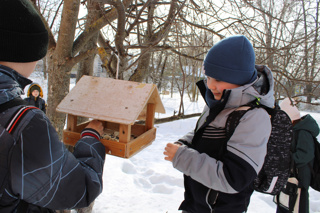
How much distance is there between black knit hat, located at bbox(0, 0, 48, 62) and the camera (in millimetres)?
740

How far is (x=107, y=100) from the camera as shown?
1462 millimetres

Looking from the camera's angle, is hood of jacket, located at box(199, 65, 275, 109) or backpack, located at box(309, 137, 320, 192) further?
backpack, located at box(309, 137, 320, 192)

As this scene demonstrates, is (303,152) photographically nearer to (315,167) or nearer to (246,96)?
(315,167)

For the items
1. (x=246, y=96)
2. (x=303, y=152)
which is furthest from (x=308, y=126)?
(x=246, y=96)

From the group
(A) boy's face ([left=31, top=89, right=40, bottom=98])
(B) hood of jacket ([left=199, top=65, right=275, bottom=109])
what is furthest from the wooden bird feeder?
(A) boy's face ([left=31, top=89, right=40, bottom=98])

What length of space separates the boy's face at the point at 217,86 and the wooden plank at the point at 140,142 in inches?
23.8

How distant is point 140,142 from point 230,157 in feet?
2.44

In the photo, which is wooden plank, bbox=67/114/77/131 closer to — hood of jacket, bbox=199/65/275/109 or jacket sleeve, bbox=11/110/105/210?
jacket sleeve, bbox=11/110/105/210

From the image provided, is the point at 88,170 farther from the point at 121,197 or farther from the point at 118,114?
the point at 121,197

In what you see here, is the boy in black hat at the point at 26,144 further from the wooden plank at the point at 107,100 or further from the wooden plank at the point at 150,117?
the wooden plank at the point at 150,117

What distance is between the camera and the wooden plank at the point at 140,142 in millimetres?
1426

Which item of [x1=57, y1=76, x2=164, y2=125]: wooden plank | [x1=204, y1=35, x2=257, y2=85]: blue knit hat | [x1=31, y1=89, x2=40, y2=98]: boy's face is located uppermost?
[x1=204, y1=35, x2=257, y2=85]: blue knit hat

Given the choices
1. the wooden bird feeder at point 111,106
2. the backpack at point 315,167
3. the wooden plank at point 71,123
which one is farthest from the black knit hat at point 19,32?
the backpack at point 315,167

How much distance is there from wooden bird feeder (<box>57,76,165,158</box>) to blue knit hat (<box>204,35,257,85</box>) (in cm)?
51
